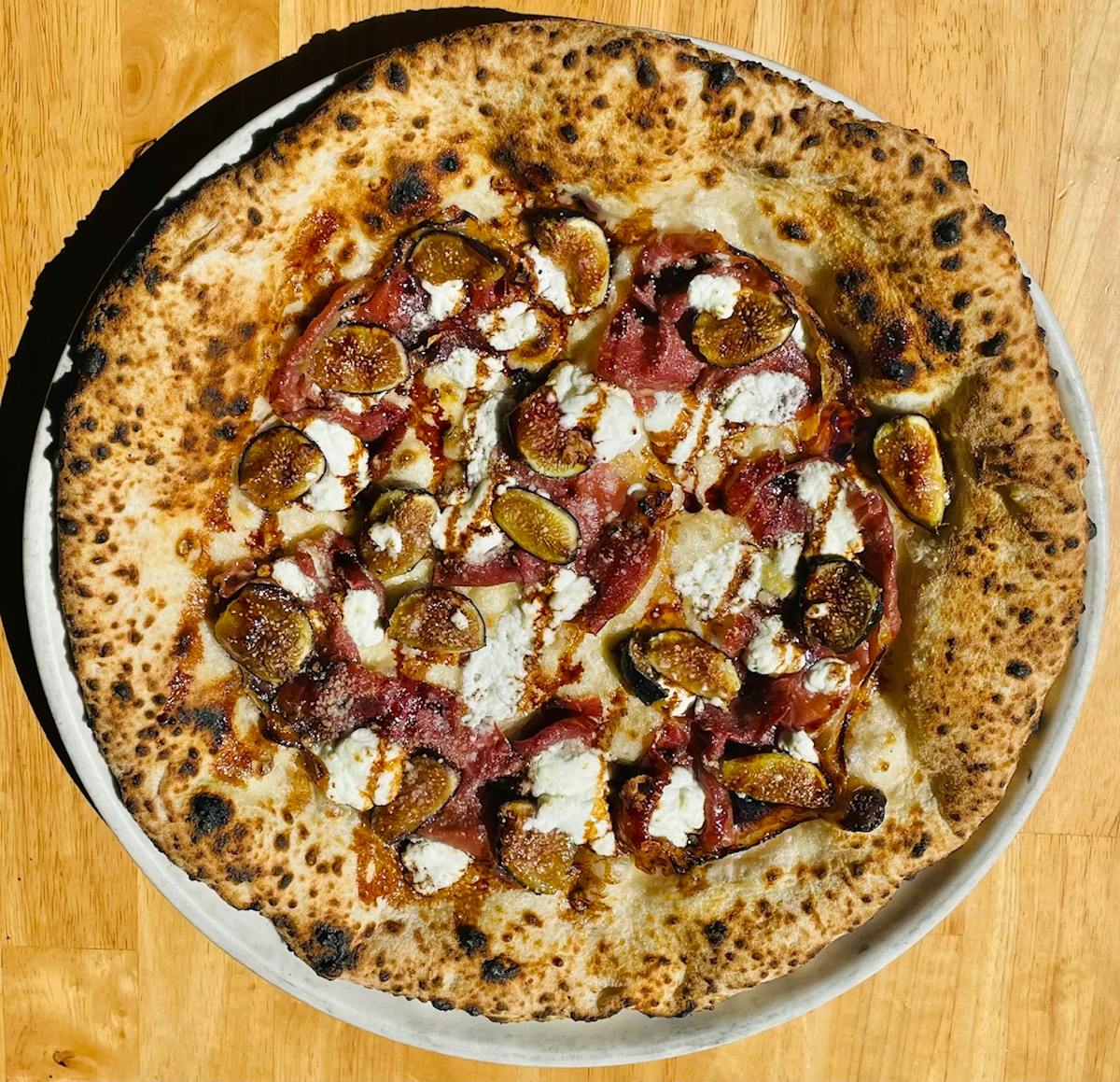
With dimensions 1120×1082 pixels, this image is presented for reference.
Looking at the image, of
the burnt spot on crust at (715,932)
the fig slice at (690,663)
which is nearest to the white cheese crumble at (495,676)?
the fig slice at (690,663)

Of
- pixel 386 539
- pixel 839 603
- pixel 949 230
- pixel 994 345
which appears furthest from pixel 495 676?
pixel 949 230

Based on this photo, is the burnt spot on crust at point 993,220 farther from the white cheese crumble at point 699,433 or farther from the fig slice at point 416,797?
the fig slice at point 416,797

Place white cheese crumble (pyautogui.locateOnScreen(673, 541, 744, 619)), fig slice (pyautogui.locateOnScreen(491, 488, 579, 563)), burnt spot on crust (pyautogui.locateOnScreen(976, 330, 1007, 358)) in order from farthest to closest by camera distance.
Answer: white cheese crumble (pyautogui.locateOnScreen(673, 541, 744, 619))
fig slice (pyautogui.locateOnScreen(491, 488, 579, 563))
burnt spot on crust (pyautogui.locateOnScreen(976, 330, 1007, 358))

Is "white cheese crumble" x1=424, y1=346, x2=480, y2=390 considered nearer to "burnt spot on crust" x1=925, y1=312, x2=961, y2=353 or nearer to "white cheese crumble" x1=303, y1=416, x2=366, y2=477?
"white cheese crumble" x1=303, y1=416, x2=366, y2=477

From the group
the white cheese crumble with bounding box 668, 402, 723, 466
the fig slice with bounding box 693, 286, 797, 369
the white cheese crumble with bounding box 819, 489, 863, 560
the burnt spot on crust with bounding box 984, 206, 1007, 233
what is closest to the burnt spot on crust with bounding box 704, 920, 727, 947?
the white cheese crumble with bounding box 819, 489, 863, 560

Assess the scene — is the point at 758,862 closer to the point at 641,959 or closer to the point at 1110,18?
the point at 641,959

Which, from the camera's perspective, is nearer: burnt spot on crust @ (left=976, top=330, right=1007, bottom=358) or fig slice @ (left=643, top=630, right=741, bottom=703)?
burnt spot on crust @ (left=976, top=330, right=1007, bottom=358)
